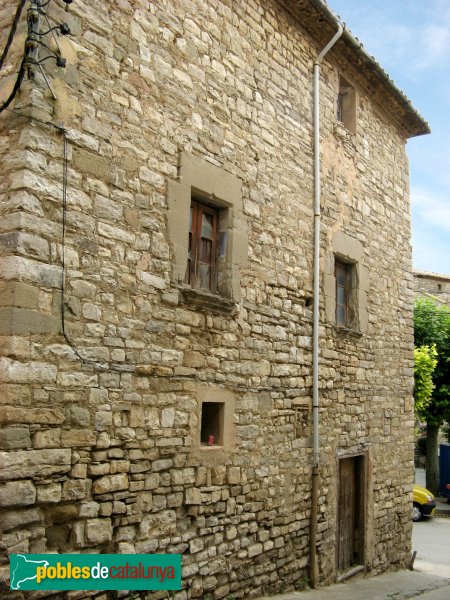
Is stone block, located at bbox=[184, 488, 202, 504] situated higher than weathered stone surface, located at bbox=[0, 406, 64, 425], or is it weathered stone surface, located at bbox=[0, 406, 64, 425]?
weathered stone surface, located at bbox=[0, 406, 64, 425]

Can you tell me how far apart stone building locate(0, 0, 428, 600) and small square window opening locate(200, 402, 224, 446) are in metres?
0.02

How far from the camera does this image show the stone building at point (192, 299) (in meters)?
4.00

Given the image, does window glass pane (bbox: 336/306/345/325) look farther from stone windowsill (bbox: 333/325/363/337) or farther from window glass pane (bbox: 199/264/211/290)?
window glass pane (bbox: 199/264/211/290)

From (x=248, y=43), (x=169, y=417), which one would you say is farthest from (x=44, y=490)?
(x=248, y=43)

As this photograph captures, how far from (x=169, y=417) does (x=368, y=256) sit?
4741mm

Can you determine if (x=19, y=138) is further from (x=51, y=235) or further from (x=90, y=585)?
(x=90, y=585)

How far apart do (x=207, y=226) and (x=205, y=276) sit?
0.49m

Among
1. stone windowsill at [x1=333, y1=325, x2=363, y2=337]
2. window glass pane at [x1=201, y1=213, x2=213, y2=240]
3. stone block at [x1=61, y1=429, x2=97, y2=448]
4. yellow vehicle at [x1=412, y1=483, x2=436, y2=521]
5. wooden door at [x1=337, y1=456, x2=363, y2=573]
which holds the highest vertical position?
window glass pane at [x1=201, y1=213, x2=213, y2=240]

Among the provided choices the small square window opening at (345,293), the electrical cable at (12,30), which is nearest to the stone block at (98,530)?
the electrical cable at (12,30)

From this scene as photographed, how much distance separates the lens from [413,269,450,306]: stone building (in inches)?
940

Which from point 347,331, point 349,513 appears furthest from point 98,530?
point 349,513

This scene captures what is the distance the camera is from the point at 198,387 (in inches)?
206

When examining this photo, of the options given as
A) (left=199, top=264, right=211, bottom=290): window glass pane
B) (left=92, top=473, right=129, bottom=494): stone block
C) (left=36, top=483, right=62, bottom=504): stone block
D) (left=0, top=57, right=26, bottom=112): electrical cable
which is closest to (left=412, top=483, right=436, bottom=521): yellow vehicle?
(left=199, top=264, right=211, bottom=290): window glass pane

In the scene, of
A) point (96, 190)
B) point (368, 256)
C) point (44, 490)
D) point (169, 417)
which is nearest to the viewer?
point (44, 490)
